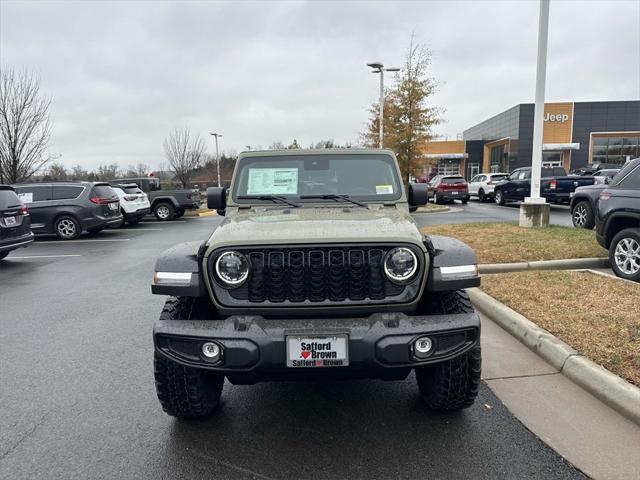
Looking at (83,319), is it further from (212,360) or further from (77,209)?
(77,209)

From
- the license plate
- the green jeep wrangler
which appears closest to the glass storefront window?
the green jeep wrangler

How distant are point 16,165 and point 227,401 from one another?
19.4 m

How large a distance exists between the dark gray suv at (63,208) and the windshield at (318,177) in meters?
10.8

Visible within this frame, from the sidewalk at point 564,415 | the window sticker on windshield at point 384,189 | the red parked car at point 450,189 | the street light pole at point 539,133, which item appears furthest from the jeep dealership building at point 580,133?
the sidewalk at point 564,415

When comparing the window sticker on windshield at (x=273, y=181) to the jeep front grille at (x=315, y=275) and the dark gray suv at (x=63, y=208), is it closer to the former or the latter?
the jeep front grille at (x=315, y=275)

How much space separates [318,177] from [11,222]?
7709 mm

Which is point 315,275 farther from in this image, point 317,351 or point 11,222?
point 11,222

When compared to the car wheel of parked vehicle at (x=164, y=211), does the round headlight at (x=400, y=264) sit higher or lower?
higher

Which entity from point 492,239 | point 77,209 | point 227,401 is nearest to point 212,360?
point 227,401

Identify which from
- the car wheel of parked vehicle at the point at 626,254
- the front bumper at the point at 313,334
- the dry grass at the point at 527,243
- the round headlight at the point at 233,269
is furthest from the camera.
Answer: the dry grass at the point at 527,243

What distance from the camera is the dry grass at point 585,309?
3646 millimetres

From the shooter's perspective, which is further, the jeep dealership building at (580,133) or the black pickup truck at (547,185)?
the jeep dealership building at (580,133)

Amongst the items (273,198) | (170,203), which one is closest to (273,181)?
(273,198)

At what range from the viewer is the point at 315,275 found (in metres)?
2.70
